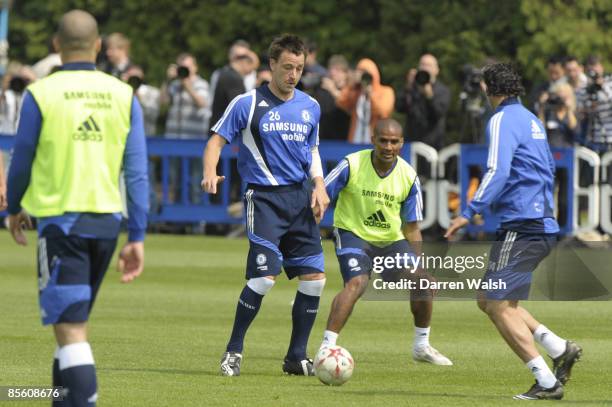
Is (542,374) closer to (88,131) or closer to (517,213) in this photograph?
(517,213)

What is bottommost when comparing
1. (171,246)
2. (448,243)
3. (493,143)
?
(171,246)

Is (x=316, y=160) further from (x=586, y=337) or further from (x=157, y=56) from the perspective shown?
(x=157, y=56)

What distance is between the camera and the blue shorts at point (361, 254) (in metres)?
11.8

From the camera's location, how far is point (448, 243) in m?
12.3

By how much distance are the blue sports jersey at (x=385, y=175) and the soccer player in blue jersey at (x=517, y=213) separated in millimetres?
1556

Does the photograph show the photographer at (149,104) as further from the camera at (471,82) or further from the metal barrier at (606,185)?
the metal barrier at (606,185)

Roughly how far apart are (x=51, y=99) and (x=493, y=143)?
3.21 m

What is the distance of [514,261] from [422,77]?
11812mm

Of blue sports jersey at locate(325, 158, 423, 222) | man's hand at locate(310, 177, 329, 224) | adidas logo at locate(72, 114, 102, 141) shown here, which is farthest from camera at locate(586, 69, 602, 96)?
adidas logo at locate(72, 114, 102, 141)

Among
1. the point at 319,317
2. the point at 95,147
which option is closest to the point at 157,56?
the point at 319,317

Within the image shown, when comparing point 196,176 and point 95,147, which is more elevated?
point 95,147

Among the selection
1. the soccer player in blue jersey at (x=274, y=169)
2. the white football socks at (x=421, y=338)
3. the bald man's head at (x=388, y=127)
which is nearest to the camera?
the soccer player in blue jersey at (x=274, y=169)

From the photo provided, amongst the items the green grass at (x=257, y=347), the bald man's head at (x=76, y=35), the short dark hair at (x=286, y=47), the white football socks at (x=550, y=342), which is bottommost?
the green grass at (x=257, y=347)

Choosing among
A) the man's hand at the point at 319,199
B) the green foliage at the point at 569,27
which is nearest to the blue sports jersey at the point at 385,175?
the man's hand at the point at 319,199
